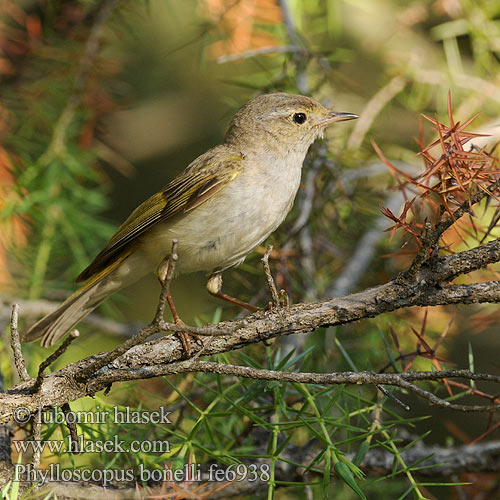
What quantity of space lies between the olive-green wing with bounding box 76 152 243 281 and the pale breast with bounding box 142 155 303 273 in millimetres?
39

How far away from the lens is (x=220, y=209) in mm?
2719

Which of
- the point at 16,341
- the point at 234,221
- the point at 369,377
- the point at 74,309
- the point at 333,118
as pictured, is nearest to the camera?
the point at 369,377

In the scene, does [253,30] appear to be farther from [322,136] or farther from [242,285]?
[242,285]

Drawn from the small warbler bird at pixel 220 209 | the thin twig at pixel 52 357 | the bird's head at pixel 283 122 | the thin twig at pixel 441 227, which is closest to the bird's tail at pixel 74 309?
the small warbler bird at pixel 220 209

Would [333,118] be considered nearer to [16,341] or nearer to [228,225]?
[228,225]

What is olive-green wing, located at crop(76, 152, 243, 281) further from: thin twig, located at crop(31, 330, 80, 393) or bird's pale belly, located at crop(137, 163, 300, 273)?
thin twig, located at crop(31, 330, 80, 393)

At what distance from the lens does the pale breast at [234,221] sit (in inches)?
106

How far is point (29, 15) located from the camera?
11.3 feet

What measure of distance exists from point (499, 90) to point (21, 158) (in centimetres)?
238

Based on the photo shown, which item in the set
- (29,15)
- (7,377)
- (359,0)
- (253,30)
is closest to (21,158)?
(29,15)

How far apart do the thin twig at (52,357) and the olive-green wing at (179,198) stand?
1.09 m

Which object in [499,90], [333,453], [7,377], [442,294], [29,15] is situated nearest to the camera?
[442,294]

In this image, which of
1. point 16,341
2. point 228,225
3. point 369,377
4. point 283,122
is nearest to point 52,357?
point 16,341

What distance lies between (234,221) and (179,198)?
1.11 feet
